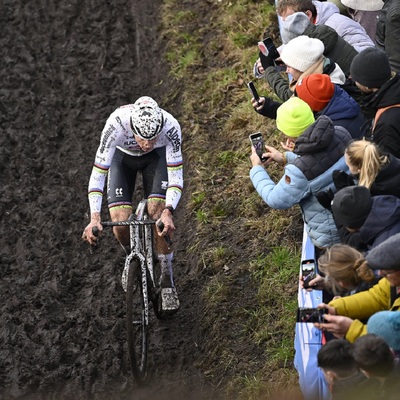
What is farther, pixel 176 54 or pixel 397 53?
pixel 176 54

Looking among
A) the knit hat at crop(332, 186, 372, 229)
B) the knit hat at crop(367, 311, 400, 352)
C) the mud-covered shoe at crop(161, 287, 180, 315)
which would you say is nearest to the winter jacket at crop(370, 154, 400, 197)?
the knit hat at crop(332, 186, 372, 229)

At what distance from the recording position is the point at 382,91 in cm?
717

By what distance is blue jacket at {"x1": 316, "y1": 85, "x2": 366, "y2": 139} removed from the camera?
299 inches

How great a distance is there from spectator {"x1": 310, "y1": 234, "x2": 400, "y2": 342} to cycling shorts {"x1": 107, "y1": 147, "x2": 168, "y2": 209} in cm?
308

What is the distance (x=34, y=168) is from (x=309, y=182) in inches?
220

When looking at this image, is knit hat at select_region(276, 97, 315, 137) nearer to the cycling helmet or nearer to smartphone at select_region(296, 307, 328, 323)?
the cycling helmet

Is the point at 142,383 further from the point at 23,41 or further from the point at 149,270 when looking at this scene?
the point at 23,41

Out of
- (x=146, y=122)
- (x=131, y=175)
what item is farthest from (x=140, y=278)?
(x=146, y=122)

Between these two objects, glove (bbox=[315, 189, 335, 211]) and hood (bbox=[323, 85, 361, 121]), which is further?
hood (bbox=[323, 85, 361, 121])

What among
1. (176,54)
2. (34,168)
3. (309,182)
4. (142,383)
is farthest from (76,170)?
(309,182)

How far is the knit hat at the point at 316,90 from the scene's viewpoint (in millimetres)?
7520

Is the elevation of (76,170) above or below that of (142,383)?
above

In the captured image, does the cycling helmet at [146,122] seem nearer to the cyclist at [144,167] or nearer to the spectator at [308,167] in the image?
the cyclist at [144,167]

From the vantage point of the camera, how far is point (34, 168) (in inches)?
458
